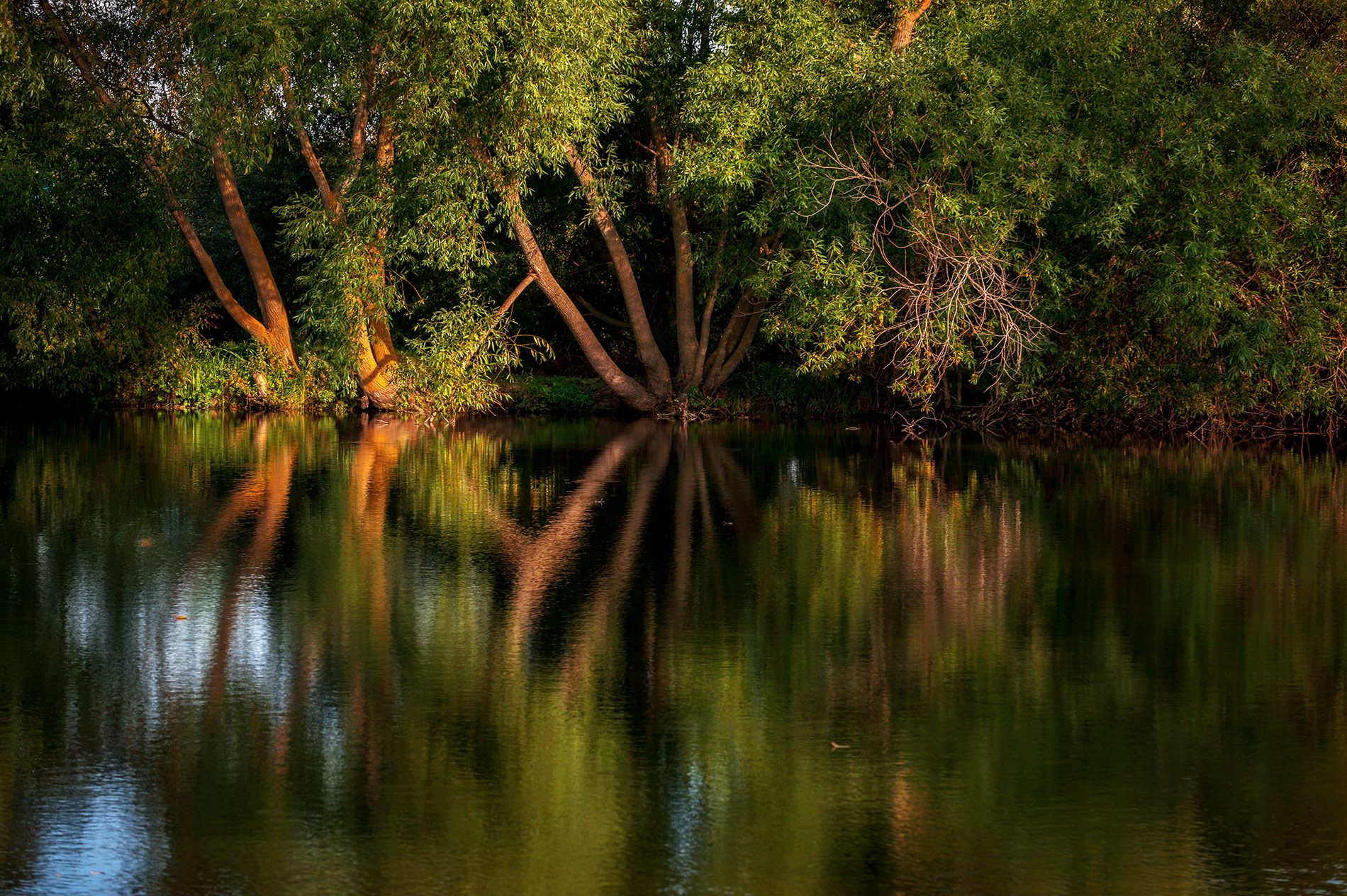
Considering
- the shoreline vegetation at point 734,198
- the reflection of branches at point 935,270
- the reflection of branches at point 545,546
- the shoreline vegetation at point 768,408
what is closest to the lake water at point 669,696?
the reflection of branches at point 545,546

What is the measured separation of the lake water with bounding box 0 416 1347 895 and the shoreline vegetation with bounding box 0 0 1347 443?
9.06 metres

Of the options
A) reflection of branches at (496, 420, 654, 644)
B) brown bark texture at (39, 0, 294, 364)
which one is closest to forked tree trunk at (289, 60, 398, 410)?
brown bark texture at (39, 0, 294, 364)

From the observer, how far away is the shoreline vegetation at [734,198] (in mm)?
22922

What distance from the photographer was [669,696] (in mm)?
7355

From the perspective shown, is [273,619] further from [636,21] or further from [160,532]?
[636,21]

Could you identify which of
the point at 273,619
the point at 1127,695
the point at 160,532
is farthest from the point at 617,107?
the point at 1127,695

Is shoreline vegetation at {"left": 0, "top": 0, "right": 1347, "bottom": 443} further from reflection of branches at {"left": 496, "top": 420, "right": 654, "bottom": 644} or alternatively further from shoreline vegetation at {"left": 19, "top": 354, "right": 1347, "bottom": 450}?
reflection of branches at {"left": 496, "top": 420, "right": 654, "bottom": 644}

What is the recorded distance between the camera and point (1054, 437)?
24.7 meters

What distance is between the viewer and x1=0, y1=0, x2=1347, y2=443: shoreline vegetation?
2292 cm

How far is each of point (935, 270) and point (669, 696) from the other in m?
16.8

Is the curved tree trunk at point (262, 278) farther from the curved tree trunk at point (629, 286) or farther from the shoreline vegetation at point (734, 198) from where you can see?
the curved tree trunk at point (629, 286)

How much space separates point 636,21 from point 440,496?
47.9 ft

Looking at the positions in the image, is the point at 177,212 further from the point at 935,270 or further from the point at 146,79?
→ the point at 935,270

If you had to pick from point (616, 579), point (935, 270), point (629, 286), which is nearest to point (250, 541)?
point (616, 579)
